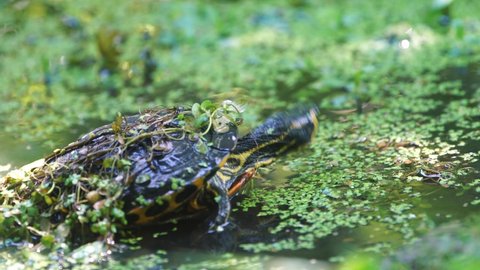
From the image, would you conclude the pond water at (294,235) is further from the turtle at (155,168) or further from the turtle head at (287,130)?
the turtle head at (287,130)

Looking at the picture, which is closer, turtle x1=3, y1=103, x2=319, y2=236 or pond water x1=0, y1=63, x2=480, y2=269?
pond water x1=0, y1=63, x2=480, y2=269

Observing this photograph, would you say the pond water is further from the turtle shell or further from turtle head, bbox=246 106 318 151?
turtle head, bbox=246 106 318 151

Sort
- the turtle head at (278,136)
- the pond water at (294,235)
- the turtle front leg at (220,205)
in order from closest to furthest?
1. the pond water at (294,235)
2. the turtle front leg at (220,205)
3. the turtle head at (278,136)

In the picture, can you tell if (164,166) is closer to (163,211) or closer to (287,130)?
(163,211)

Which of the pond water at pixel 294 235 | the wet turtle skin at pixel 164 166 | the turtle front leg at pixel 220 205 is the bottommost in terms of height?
the pond water at pixel 294 235

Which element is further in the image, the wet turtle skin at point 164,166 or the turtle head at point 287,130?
the turtle head at point 287,130

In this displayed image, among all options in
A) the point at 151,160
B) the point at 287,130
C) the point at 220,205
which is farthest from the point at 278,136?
the point at 151,160

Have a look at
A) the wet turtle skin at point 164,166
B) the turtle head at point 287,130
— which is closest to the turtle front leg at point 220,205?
A: the wet turtle skin at point 164,166

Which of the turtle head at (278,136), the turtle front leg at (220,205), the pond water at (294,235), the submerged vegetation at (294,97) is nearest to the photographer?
the pond water at (294,235)

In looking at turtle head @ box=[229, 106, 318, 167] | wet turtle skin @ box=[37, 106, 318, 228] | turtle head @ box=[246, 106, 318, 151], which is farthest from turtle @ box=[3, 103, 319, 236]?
turtle head @ box=[246, 106, 318, 151]
